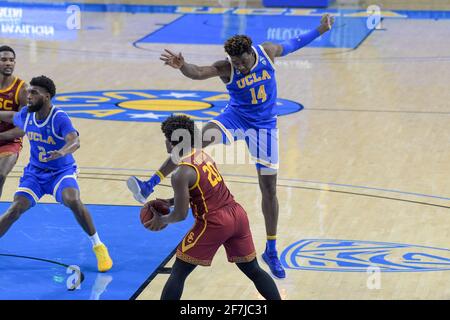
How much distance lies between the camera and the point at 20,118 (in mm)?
9328

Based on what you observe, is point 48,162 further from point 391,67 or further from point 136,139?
point 391,67

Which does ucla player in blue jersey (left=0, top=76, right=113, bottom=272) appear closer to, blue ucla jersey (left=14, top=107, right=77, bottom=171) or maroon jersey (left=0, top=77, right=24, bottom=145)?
blue ucla jersey (left=14, top=107, right=77, bottom=171)

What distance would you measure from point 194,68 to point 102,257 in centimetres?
179

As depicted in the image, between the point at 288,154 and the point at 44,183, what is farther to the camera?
the point at 288,154

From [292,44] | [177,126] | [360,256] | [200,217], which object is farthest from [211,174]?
[360,256]

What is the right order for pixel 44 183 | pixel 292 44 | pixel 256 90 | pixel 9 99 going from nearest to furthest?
1. pixel 44 183
2. pixel 256 90
3. pixel 292 44
4. pixel 9 99

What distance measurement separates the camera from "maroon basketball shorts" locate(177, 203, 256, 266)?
7566 millimetres

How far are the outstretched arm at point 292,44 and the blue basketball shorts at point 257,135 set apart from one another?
0.60 m

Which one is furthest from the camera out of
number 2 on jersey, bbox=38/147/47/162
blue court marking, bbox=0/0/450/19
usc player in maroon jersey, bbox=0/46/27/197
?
blue court marking, bbox=0/0/450/19

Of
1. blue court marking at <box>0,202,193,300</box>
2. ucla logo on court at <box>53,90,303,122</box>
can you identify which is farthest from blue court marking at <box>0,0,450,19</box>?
blue court marking at <box>0,202,193,300</box>

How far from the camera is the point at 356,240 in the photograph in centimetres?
1005

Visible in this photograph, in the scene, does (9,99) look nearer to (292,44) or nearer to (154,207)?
(292,44)

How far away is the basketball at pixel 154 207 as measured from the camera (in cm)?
770

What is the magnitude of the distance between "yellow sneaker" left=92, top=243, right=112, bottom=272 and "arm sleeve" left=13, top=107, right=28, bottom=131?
1.23m
